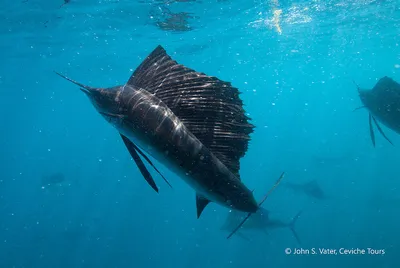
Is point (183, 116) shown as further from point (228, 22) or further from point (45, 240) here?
point (45, 240)

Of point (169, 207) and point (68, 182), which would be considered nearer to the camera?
point (169, 207)

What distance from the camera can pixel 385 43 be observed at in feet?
110

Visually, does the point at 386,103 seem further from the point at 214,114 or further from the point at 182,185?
the point at 182,185

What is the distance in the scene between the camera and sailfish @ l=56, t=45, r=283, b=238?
2182 mm

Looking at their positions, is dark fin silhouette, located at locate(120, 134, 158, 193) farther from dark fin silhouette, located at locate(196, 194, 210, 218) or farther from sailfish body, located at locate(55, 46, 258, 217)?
dark fin silhouette, located at locate(196, 194, 210, 218)

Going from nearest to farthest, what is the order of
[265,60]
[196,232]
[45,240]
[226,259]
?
[226,259] → [196,232] → [45,240] → [265,60]

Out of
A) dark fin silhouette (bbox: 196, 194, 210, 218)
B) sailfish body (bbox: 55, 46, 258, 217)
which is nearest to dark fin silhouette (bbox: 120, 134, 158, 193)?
sailfish body (bbox: 55, 46, 258, 217)

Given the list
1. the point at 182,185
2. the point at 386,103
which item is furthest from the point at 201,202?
the point at 182,185

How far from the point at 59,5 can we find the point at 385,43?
34.4 m

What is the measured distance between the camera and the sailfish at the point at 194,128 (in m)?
2.18

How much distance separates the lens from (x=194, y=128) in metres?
2.22

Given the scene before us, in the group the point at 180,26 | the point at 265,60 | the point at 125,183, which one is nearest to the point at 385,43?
the point at 265,60

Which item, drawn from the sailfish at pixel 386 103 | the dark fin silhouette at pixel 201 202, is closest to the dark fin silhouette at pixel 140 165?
the dark fin silhouette at pixel 201 202

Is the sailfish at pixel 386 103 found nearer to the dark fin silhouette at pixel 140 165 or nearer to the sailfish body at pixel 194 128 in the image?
the sailfish body at pixel 194 128
